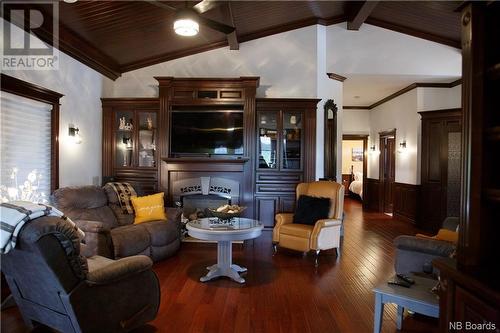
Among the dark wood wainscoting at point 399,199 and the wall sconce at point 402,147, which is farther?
the wall sconce at point 402,147

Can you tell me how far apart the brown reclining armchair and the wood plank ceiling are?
9.94ft

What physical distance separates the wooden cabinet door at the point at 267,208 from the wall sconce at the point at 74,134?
9.80 feet

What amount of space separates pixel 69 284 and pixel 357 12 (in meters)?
5.73

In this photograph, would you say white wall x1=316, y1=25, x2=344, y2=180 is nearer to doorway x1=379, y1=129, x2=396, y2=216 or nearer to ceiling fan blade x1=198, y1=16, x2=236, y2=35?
ceiling fan blade x1=198, y1=16, x2=236, y2=35

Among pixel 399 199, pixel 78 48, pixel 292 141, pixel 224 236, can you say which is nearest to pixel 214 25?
pixel 78 48

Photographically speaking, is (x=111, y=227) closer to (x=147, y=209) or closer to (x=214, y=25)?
(x=147, y=209)

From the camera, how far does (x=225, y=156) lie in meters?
5.46

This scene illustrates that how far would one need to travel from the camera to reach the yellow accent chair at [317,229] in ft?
13.8

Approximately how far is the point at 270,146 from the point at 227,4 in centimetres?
239

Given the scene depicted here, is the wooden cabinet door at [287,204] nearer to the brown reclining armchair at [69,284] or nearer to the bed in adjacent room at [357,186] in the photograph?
the brown reclining armchair at [69,284]

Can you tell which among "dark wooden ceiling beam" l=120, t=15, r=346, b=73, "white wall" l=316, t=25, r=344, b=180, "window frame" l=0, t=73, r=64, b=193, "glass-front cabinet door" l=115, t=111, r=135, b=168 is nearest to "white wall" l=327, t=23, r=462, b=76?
"white wall" l=316, t=25, r=344, b=180

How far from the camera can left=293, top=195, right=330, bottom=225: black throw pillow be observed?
451cm

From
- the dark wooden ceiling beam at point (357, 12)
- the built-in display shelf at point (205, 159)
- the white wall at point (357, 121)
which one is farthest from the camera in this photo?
the white wall at point (357, 121)

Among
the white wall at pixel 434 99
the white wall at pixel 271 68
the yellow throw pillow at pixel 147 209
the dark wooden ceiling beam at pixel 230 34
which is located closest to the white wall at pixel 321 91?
the white wall at pixel 271 68
